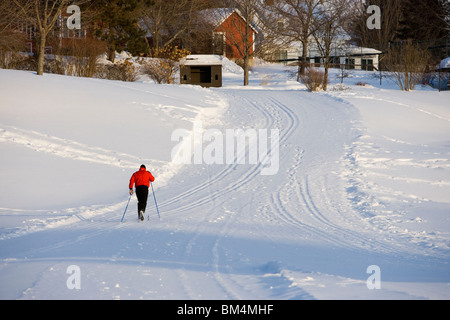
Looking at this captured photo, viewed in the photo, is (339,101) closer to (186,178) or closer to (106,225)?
(186,178)

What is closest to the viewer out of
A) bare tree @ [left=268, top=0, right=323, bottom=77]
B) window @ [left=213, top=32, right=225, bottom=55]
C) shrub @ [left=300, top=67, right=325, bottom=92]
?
shrub @ [left=300, top=67, right=325, bottom=92]

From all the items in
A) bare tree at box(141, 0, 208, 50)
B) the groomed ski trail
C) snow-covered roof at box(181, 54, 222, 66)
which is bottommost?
the groomed ski trail

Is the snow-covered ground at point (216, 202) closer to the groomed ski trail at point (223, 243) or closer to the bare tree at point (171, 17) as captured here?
the groomed ski trail at point (223, 243)

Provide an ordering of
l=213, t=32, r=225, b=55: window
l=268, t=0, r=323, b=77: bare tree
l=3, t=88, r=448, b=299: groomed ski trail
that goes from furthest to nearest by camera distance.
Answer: l=213, t=32, r=225, b=55: window
l=268, t=0, r=323, b=77: bare tree
l=3, t=88, r=448, b=299: groomed ski trail

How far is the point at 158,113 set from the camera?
2219 centimetres

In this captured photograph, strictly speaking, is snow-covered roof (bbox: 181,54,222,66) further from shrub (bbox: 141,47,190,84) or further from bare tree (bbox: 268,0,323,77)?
bare tree (bbox: 268,0,323,77)

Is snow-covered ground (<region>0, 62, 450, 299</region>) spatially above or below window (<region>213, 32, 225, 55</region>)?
below

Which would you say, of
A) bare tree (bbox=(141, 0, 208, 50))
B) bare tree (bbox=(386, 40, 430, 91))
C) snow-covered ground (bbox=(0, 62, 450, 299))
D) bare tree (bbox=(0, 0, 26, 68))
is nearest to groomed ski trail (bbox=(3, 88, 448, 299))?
snow-covered ground (bbox=(0, 62, 450, 299))

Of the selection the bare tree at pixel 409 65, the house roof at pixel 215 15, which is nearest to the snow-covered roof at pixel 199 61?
the house roof at pixel 215 15

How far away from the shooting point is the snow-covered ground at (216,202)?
691cm

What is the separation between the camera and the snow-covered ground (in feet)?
22.7

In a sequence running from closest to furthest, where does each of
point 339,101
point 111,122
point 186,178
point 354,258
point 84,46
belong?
point 354,258, point 186,178, point 111,122, point 339,101, point 84,46

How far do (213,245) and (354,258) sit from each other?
7.98 feet

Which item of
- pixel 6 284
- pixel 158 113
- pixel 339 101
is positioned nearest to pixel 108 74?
pixel 158 113
